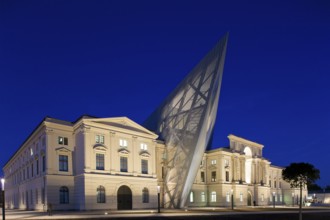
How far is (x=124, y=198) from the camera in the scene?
190ft

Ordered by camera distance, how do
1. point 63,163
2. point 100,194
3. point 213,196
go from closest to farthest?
1. point 100,194
2. point 63,163
3. point 213,196

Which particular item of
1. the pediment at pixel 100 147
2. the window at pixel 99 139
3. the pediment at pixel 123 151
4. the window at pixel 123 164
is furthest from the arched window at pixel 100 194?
the window at pixel 99 139

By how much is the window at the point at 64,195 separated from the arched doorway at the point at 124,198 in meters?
8.55

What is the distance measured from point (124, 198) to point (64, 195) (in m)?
10.2

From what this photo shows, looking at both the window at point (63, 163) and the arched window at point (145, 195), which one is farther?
the arched window at point (145, 195)

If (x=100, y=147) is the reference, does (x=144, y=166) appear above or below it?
below

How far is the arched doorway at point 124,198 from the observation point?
57031mm

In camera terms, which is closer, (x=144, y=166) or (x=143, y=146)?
(x=144, y=166)

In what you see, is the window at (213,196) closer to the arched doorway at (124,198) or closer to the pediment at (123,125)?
the pediment at (123,125)

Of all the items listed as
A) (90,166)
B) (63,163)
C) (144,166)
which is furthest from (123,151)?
(63,163)

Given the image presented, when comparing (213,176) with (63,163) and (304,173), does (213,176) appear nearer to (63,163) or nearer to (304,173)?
(63,163)

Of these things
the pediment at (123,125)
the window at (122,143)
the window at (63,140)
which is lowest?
the window at (122,143)

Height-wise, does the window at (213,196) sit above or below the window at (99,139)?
below

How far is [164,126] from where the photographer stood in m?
69.6
